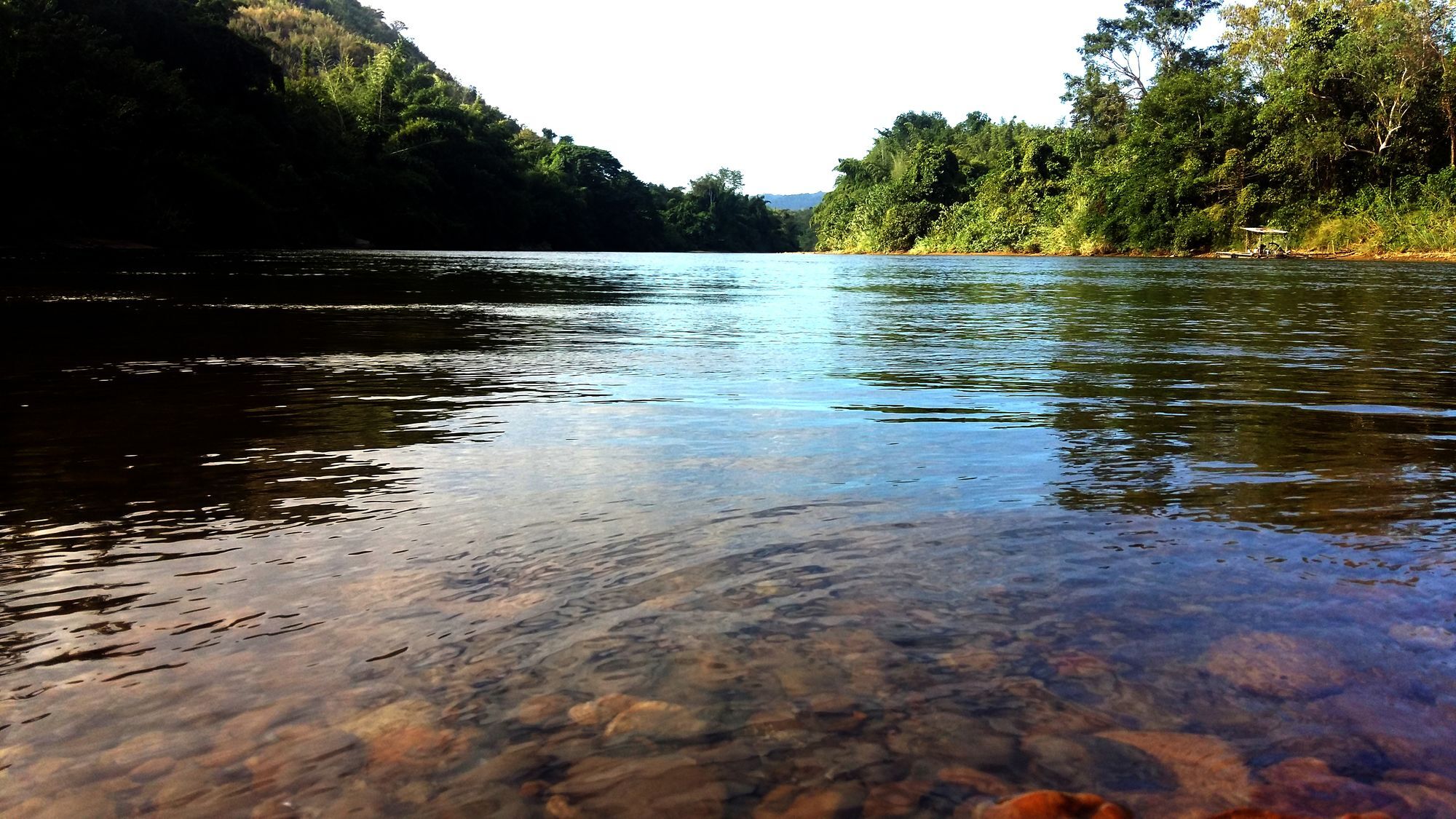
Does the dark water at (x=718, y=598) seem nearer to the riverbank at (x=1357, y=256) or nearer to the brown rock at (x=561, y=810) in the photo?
the brown rock at (x=561, y=810)

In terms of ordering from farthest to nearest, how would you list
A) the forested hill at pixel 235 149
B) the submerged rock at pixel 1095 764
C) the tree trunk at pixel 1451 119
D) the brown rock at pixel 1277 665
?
the tree trunk at pixel 1451 119
the forested hill at pixel 235 149
the brown rock at pixel 1277 665
the submerged rock at pixel 1095 764

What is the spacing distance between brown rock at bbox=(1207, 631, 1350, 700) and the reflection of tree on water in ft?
4.02

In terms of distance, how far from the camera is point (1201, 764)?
1782 mm

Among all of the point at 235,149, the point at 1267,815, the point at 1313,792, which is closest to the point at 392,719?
the point at 1267,815

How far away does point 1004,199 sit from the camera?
67.8m

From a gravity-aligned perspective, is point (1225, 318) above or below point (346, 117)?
below

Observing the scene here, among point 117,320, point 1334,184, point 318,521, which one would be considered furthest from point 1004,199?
point 318,521

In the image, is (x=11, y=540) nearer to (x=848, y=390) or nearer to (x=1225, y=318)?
(x=848, y=390)

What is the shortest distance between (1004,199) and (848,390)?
6570cm

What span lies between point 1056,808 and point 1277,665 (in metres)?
0.88

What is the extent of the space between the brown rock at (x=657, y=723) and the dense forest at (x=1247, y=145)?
46903mm

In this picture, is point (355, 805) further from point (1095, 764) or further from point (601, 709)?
point (1095, 764)

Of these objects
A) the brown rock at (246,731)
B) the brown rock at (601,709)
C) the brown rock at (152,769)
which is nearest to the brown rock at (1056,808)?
the brown rock at (601,709)

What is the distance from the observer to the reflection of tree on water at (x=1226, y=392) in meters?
3.79
